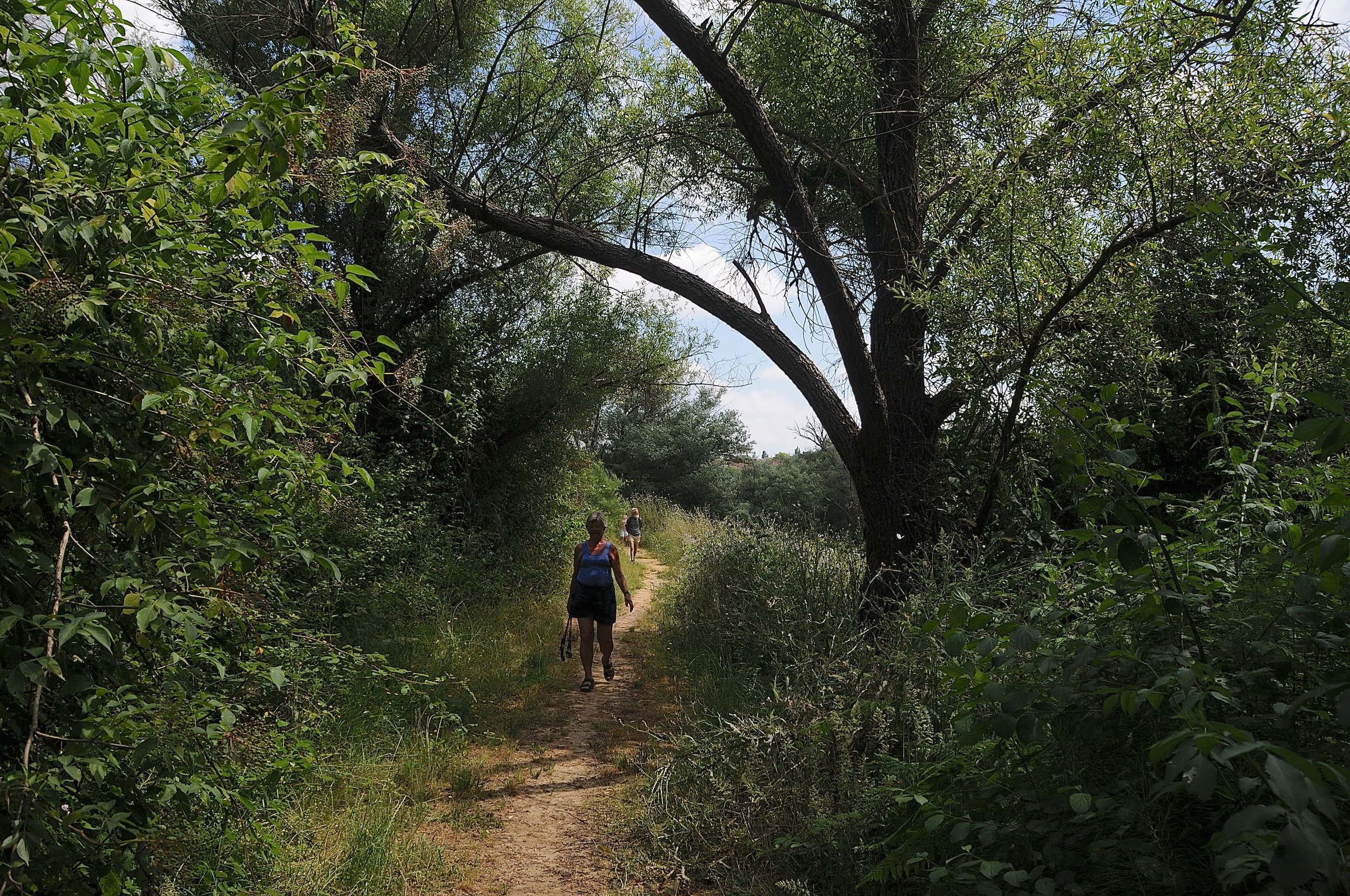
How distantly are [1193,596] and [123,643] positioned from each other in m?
3.52

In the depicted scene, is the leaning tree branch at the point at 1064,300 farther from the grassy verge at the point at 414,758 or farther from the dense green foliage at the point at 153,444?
the grassy verge at the point at 414,758

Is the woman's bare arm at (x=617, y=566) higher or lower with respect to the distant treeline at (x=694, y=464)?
lower

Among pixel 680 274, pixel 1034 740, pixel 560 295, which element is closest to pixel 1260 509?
pixel 1034 740

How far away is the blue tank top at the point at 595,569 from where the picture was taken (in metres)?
8.26

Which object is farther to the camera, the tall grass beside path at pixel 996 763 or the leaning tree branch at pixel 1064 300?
the leaning tree branch at pixel 1064 300

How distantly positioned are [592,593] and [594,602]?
0.35 feet

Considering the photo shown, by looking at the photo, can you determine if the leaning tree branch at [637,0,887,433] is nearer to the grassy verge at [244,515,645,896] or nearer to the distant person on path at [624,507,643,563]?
the grassy verge at [244,515,645,896]

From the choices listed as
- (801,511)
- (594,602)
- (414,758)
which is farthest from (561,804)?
(801,511)

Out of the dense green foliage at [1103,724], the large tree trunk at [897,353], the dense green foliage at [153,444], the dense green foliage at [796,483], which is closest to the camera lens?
the dense green foliage at [1103,724]

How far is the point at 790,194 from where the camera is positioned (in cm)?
725

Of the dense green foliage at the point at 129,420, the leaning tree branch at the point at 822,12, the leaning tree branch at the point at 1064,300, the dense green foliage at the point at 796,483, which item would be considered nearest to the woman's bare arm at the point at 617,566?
the leaning tree branch at the point at 1064,300

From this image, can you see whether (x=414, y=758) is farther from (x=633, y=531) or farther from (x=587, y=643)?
(x=633, y=531)

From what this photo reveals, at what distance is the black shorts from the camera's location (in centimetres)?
826

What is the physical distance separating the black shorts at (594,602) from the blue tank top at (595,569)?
1.5 inches
